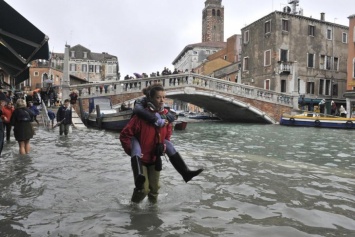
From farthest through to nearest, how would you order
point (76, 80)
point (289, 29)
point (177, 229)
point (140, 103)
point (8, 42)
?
point (76, 80) < point (289, 29) < point (8, 42) < point (140, 103) < point (177, 229)

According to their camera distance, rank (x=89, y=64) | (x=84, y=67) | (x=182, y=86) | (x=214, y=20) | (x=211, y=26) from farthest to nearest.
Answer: (x=214, y=20)
(x=211, y=26)
(x=89, y=64)
(x=84, y=67)
(x=182, y=86)

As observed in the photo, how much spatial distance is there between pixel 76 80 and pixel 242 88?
24.3 metres

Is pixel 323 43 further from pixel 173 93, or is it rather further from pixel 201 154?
pixel 201 154

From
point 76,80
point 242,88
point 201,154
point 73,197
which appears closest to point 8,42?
point 73,197

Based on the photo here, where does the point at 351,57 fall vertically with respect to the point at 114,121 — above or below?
above

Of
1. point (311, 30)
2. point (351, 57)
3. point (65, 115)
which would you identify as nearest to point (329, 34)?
point (311, 30)

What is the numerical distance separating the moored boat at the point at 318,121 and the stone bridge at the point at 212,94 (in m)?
1.63

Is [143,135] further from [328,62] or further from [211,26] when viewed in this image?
[211,26]

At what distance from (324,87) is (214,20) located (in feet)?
128

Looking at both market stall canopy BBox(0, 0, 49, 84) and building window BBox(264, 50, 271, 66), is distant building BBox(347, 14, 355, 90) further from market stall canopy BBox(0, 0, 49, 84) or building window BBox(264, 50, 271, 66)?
market stall canopy BBox(0, 0, 49, 84)

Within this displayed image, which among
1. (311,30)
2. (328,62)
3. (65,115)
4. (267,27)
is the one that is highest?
(267,27)

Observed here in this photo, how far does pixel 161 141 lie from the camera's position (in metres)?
3.39

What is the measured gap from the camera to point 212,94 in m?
21.8

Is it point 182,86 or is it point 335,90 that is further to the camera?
point 335,90
